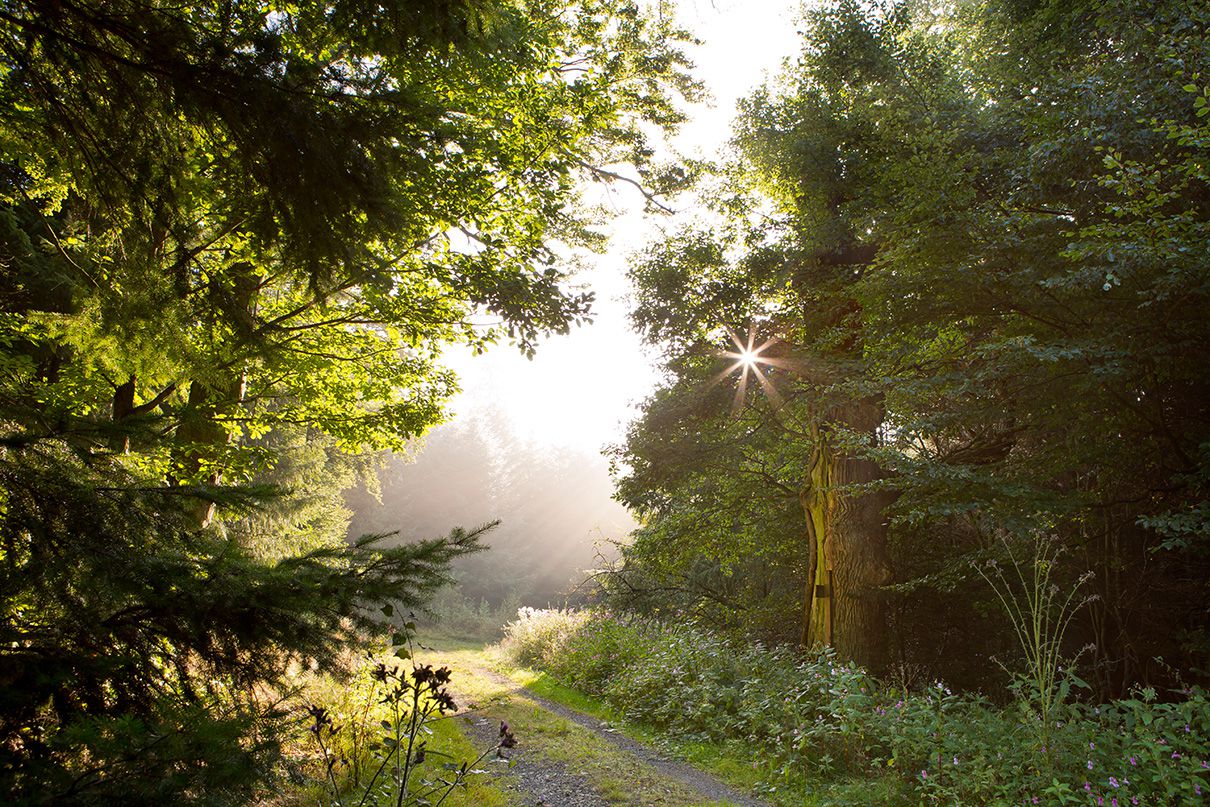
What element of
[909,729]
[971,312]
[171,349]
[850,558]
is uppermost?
[971,312]

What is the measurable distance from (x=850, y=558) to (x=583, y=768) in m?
4.92

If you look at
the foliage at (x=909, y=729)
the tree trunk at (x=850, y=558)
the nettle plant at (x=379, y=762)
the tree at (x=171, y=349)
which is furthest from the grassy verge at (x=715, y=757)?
the tree at (x=171, y=349)

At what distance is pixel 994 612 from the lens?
961cm

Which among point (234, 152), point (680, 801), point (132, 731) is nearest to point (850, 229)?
point (680, 801)

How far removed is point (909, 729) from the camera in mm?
5258

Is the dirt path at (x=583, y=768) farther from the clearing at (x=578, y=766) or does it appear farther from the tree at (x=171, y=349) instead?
the tree at (x=171, y=349)

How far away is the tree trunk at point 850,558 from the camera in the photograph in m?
8.95

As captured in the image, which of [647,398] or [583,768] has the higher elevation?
[647,398]

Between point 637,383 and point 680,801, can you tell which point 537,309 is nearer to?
point 680,801

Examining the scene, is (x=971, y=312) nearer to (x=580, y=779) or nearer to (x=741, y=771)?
(x=741, y=771)

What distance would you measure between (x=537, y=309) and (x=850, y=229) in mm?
5411

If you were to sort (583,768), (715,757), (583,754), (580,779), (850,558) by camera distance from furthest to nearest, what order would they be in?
(850,558) → (715,757) → (583,754) → (583,768) → (580,779)

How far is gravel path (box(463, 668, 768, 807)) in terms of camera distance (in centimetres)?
540

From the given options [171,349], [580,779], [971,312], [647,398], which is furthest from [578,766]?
[971,312]
